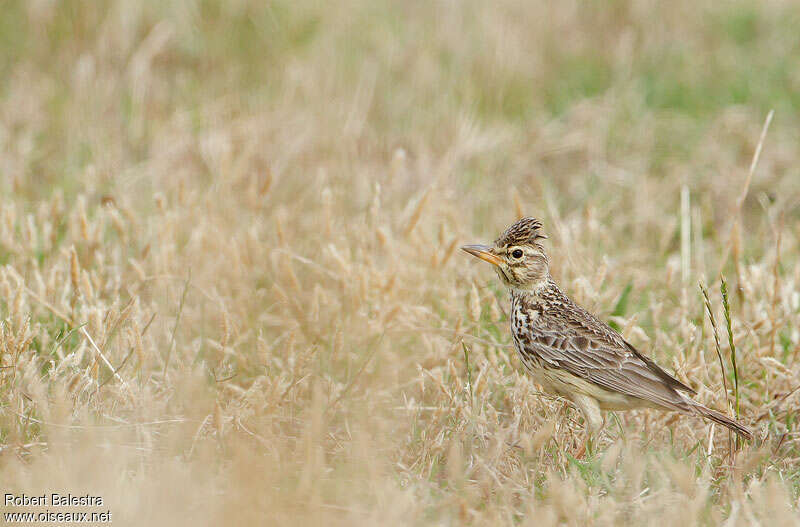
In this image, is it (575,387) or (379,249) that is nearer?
(575,387)

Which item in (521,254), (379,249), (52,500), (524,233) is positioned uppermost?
(524,233)

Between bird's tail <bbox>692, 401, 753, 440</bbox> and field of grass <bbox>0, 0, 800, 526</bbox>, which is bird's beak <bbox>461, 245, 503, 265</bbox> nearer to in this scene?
field of grass <bbox>0, 0, 800, 526</bbox>

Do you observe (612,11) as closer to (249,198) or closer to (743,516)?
(249,198)

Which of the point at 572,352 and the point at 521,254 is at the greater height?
the point at 521,254

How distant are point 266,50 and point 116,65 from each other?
3.98 feet

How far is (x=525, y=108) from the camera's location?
8.86 metres

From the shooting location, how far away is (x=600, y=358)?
15.1ft

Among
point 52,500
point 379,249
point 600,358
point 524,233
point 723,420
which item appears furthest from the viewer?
A: point 379,249

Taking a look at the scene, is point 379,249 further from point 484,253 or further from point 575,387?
point 575,387

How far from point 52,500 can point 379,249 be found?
2852 millimetres

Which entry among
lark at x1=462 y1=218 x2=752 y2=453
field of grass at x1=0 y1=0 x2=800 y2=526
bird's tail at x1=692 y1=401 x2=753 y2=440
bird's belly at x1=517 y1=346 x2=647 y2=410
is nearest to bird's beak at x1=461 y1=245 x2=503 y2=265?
lark at x1=462 y1=218 x2=752 y2=453

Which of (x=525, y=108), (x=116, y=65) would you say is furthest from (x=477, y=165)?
(x=116, y=65)

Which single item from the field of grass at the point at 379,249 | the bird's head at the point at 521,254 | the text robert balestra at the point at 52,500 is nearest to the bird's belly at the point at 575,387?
the field of grass at the point at 379,249

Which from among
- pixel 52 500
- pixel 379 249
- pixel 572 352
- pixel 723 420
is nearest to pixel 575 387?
pixel 572 352
